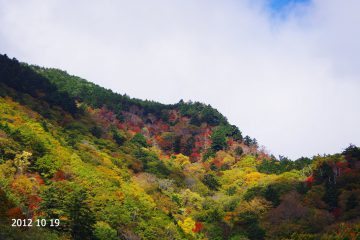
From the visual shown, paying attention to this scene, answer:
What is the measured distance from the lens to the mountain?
51438 millimetres

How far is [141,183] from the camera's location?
271 ft

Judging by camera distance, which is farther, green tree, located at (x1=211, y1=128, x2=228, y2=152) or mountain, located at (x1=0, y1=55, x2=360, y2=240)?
green tree, located at (x1=211, y1=128, x2=228, y2=152)

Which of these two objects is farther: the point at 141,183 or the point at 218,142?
the point at 218,142

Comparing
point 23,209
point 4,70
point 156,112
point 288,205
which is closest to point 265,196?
point 288,205

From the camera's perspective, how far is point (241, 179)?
341 feet

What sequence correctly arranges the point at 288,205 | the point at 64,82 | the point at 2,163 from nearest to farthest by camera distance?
the point at 2,163, the point at 288,205, the point at 64,82

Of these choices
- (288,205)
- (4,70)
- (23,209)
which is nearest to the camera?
(23,209)

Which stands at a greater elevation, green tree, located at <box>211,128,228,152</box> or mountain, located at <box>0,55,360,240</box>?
green tree, located at <box>211,128,228,152</box>

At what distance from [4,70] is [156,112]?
57.6 meters

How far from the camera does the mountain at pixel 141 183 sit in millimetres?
51438

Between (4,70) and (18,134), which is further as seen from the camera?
(4,70)

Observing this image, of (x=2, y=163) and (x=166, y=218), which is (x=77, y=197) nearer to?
(x=2, y=163)

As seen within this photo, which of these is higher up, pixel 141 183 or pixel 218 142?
pixel 218 142

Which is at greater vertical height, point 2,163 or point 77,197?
point 2,163
